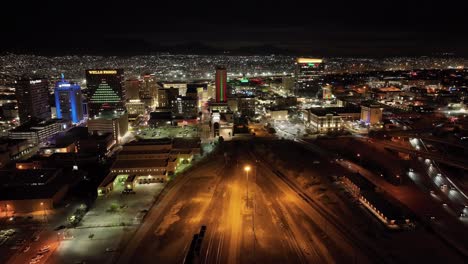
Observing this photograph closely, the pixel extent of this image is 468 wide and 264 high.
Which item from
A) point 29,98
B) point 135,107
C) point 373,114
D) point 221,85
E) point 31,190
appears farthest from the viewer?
point 221,85

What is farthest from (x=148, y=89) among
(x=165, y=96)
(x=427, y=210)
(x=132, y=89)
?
(x=427, y=210)

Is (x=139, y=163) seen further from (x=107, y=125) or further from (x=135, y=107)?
(x=135, y=107)

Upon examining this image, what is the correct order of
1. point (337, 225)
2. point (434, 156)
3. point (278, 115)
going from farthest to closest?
point (278, 115) → point (434, 156) → point (337, 225)

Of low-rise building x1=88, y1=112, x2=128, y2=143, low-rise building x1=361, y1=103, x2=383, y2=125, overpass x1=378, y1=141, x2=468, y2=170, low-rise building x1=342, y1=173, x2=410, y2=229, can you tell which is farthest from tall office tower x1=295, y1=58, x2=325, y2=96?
low-rise building x1=342, y1=173, x2=410, y2=229

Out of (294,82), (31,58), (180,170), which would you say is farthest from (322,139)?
(31,58)

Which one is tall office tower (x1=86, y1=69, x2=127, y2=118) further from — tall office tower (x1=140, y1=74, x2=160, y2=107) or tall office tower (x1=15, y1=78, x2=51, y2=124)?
tall office tower (x1=140, y1=74, x2=160, y2=107)

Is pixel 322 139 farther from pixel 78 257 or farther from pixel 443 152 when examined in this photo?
pixel 78 257

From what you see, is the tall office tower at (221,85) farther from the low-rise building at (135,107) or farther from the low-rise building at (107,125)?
the low-rise building at (107,125)

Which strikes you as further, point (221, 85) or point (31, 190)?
point (221, 85)
